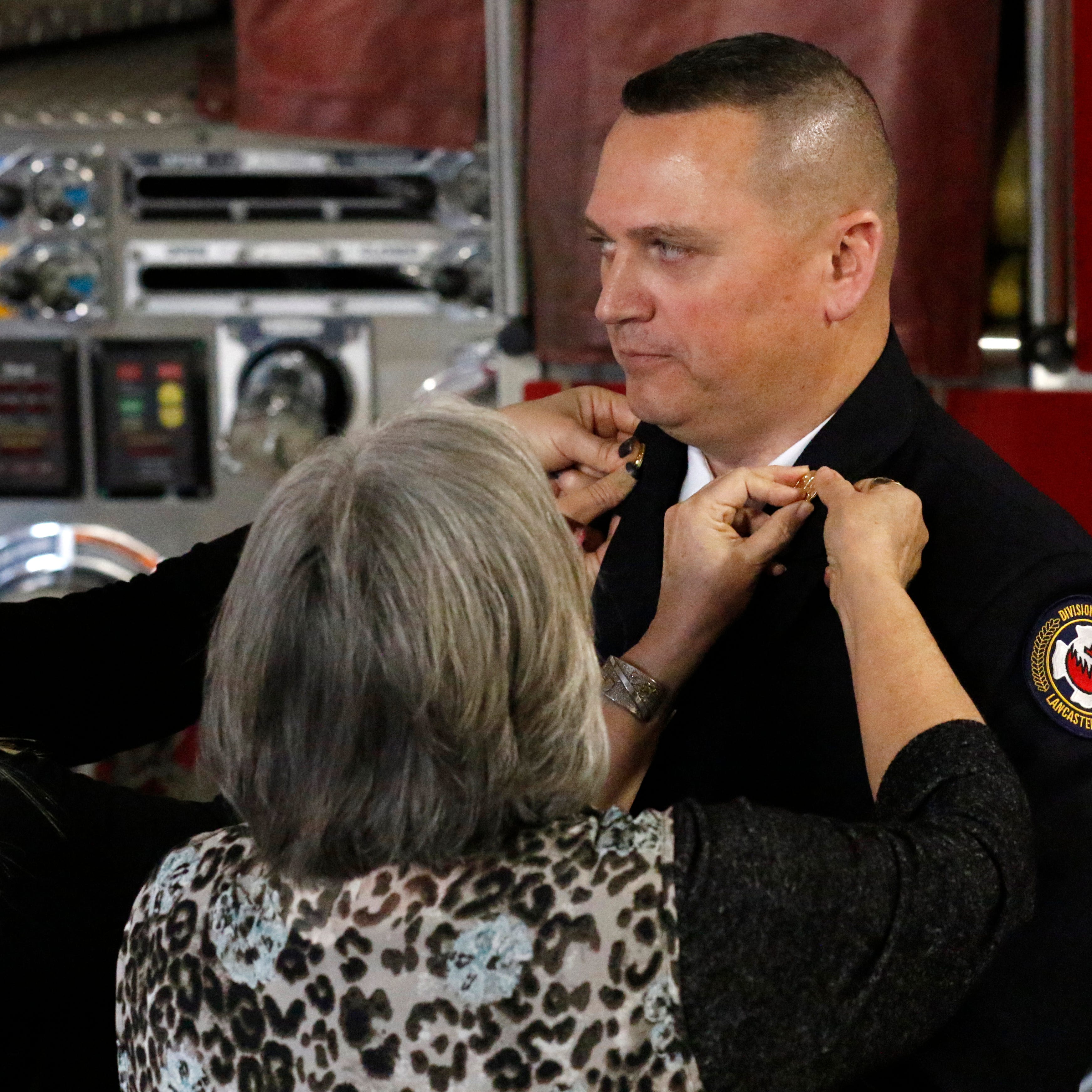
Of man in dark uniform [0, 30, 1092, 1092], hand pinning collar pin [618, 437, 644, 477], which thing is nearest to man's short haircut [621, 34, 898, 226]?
man in dark uniform [0, 30, 1092, 1092]

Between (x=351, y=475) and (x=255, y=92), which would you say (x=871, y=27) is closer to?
(x=255, y=92)

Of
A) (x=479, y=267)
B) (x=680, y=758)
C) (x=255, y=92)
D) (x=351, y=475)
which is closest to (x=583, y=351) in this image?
(x=479, y=267)

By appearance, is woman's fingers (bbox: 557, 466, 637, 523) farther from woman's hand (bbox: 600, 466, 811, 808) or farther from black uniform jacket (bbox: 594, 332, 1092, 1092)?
woman's hand (bbox: 600, 466, 811, 808)

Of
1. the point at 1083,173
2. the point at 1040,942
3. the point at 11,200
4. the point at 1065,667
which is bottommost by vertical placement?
the point at 1040,942

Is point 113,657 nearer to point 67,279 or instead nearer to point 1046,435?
point 67,279

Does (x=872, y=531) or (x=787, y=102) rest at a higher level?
(x=787, y=102)

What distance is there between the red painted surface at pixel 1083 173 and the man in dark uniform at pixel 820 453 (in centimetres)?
56

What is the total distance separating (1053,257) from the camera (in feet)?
6.02

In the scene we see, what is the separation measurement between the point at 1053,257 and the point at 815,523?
0.76 m

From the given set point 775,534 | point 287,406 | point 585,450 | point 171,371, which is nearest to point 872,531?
point 775,534

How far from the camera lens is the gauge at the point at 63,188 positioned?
2.47 metres

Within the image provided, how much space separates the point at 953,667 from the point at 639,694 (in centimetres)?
28

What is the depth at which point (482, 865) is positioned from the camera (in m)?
0.98

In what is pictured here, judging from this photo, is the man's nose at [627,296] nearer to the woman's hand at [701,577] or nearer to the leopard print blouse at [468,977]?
the woman's hand at [701,577]
